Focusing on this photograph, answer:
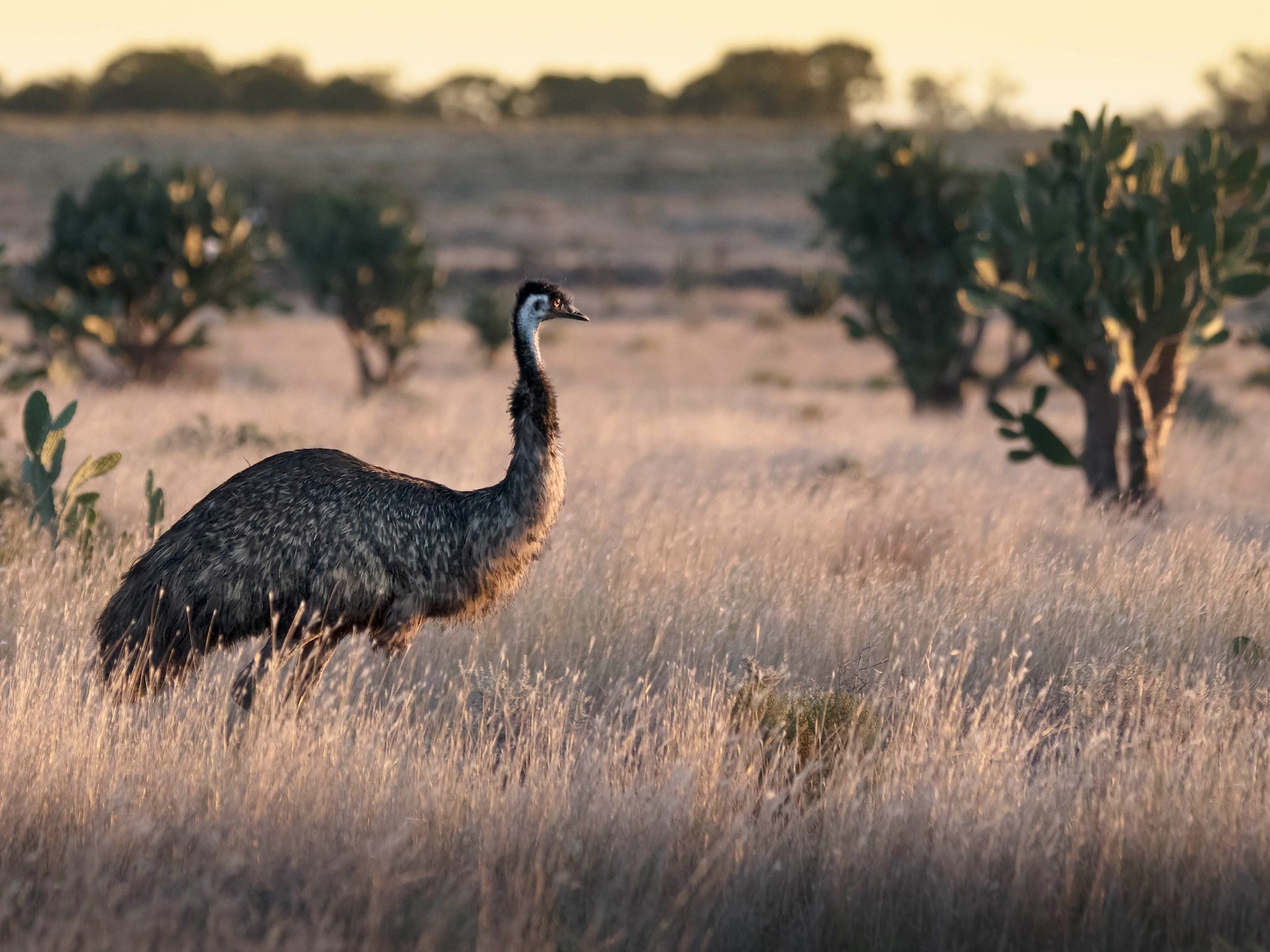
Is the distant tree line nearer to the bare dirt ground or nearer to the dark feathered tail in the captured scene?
the bare dirt ground

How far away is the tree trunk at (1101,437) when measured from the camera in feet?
36.9

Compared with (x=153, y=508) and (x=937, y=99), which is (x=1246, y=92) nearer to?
(x=937, y=99)

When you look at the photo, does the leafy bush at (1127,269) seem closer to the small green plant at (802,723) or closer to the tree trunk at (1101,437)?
the tree trunk at (1101,437)

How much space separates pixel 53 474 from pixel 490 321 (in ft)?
71.6

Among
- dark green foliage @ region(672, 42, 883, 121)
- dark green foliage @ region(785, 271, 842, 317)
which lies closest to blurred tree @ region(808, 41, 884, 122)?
dark green foliage @ region(672, 42, 883, 121)

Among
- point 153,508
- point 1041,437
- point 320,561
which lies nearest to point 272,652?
point 320,561

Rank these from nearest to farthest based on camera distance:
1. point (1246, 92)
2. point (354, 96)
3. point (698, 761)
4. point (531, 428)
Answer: point (698, 761) < point (531, 428) < point (1246, 92) < point (354, 96)

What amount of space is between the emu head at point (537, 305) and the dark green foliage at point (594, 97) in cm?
10422

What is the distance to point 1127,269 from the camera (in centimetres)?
1062

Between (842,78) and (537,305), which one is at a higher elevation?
(842,78)

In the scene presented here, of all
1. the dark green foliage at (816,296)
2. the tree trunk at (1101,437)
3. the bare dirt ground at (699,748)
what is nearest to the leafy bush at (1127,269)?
the tree trunk at (1101,437)

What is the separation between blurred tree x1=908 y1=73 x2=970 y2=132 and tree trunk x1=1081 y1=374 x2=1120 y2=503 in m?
111

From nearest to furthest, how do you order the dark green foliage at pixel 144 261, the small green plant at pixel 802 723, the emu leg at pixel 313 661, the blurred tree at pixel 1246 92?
the small green plant at pixel 802 723
the emu leg at pixel 313 661
the dark green foliage at pixel 144 261
the blurred tree at pixel 1246 92

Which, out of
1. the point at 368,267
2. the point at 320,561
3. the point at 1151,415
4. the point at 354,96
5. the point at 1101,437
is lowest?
the point at 320,561
